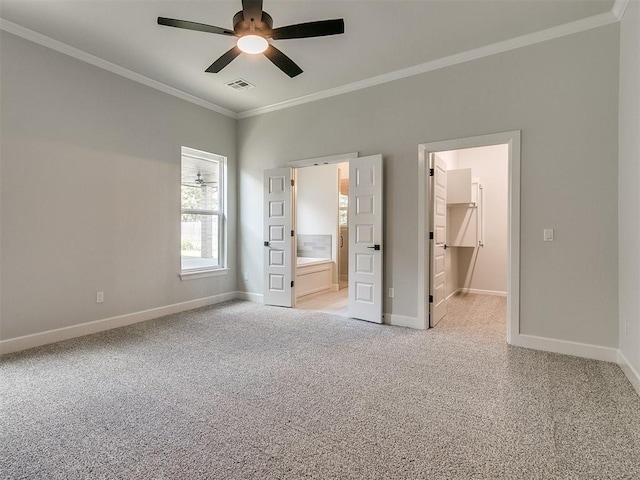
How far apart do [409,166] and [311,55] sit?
168 centimetres

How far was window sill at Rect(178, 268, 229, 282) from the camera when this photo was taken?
4.74m

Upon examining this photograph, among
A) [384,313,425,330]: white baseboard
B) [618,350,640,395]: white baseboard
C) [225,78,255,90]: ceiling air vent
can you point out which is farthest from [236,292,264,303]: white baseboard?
[618,350,640,395]: white baseboard

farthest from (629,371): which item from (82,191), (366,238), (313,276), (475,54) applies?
(82,191)

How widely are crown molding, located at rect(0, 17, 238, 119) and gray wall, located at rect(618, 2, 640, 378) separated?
4.85 meters

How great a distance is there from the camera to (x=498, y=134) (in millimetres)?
3387

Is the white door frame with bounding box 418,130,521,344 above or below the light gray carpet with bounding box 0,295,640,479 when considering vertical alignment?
above

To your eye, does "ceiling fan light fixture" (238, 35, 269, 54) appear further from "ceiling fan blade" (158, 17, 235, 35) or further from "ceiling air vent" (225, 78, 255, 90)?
"ceiling air vent" (225, 78, 255, 90)

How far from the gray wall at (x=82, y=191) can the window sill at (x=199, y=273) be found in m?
0.09

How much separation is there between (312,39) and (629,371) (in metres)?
4.00

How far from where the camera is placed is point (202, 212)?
507 centimetres

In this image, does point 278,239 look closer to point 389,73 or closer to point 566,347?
point 389,73

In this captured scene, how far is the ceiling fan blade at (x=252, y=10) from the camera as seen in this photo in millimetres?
2229

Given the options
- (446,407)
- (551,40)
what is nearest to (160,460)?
(446,407)

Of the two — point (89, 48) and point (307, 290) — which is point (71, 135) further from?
point (307, 290)
